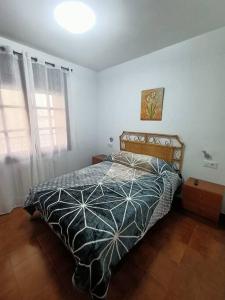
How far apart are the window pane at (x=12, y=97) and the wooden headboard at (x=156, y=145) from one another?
190cm

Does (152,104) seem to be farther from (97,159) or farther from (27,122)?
(27,122)

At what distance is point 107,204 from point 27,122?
1853 millimetres

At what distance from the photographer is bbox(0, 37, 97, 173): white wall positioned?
9.66ft


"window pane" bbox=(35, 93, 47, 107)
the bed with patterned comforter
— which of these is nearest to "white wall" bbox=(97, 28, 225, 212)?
the bed with patterned comforter

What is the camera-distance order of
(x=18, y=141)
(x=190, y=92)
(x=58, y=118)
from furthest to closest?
(x=58, y=118) < (x=18, y=141) < (x=190, y=92)

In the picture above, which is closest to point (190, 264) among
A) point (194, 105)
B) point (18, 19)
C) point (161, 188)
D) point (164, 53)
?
point (161, 188)

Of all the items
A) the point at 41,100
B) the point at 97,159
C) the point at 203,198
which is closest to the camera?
the point at 203,198

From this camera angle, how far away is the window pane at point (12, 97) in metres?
Answer: 2.04

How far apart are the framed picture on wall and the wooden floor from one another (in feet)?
5.78

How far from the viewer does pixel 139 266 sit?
141cm

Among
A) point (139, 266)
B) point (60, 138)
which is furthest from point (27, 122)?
point (139, 266)

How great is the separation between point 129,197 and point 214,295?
1008mm

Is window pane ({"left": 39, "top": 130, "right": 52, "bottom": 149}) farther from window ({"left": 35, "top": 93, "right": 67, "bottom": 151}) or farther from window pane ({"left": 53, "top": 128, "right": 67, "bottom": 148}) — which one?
window pane ({"left": 53, "top": 128, "right": 67, "bottom": 148})

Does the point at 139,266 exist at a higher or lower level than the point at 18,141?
lower
